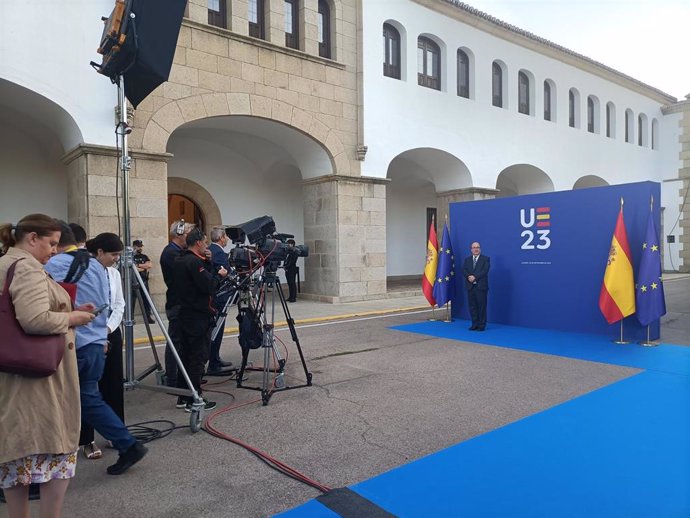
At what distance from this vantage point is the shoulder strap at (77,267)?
3070mm

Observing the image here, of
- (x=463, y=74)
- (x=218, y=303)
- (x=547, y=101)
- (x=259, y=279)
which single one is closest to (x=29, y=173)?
(x=218, y=303)

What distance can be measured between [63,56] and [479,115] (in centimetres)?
1177

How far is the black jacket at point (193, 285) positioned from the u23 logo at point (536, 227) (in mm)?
6469

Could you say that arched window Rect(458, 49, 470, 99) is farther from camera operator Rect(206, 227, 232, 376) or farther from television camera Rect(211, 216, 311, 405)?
television camera Rect(211, 216, 311, 405)

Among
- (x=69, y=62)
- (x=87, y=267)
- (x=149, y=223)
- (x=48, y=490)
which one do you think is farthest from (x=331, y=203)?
(x=48, y=490)

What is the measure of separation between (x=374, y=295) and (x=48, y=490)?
442 inches

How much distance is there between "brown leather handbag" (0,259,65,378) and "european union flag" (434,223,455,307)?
8340 mm

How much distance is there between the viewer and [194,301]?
14.4ft

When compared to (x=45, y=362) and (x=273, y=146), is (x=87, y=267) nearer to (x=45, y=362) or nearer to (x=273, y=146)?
(x=45, y=362)

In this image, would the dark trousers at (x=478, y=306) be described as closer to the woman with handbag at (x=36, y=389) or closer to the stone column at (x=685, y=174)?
the woman with handbag at (x=36, y=389)

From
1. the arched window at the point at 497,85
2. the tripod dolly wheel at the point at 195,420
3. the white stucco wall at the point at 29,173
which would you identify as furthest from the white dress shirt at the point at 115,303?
the arched window at the point at 497,85

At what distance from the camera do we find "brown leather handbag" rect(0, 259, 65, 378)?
2.10 metres

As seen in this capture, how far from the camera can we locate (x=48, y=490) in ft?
7.61

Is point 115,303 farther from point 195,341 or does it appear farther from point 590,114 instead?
point 590,114
